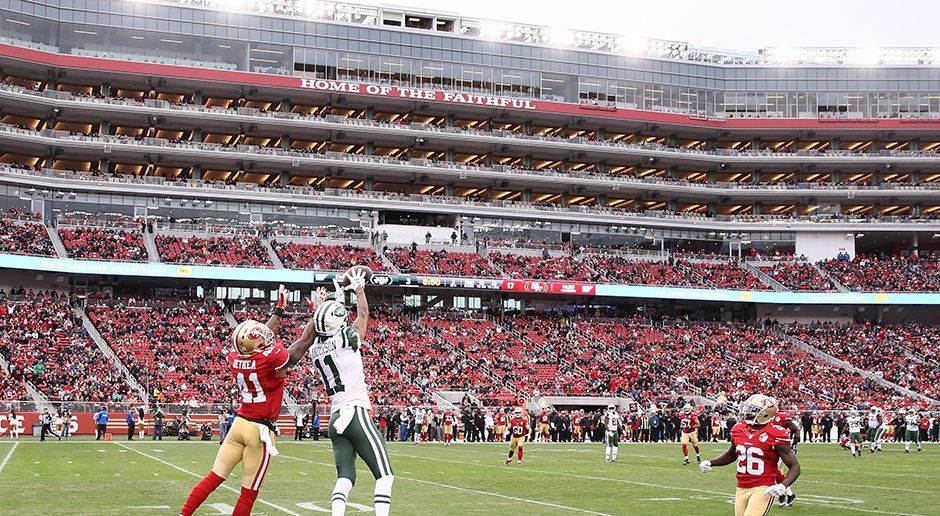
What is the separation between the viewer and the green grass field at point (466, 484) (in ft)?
54.2

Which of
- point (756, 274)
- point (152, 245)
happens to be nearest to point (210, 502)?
point (152, 245)

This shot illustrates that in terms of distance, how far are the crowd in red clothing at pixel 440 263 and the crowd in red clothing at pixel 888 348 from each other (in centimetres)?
2121

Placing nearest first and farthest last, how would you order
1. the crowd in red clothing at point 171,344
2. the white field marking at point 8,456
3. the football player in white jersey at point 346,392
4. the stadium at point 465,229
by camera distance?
the football player in white jersey at point 346,392
the white field marking at point 8,456
the stadium at point 465,229
the crowd in red clothing at point 171,344

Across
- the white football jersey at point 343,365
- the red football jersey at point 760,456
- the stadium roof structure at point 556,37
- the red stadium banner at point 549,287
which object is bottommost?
the red football jersey at point 760,456

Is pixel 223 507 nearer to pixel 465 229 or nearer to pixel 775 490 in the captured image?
pixel 775 490

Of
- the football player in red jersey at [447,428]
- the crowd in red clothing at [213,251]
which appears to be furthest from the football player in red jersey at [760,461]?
the crowd in red clothing at [213,251]

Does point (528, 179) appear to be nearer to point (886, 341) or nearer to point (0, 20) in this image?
point (886, 341)

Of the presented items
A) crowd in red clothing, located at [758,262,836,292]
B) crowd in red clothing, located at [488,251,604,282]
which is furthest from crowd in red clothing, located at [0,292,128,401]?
crowd in red clothing, located at [758,262,836,292]

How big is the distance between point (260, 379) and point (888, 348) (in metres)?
63.3

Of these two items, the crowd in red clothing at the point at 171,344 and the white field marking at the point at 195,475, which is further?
the crowd in red clothing at the point at 171,344

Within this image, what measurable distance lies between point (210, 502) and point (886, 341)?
60.8 meters

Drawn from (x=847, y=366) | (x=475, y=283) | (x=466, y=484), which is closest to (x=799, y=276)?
(x=847, y=366)

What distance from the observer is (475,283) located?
65625 mm

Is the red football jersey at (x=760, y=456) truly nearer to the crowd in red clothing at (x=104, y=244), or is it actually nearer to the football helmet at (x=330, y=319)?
the football helmet at (x=330, y=319)
